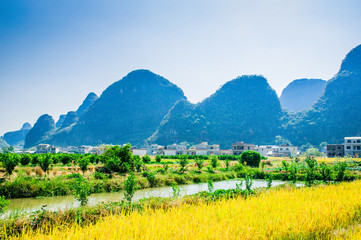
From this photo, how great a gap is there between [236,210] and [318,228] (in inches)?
58.7

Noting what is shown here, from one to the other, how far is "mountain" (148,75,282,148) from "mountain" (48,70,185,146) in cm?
2909

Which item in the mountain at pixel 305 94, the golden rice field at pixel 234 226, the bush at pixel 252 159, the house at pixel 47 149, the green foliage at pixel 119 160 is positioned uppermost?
the mountain at pixel 305 94

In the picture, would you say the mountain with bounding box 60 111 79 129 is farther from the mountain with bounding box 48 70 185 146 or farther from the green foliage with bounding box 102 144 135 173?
the green foliage with bounding box 102 144 135 173

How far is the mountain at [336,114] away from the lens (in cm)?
8894

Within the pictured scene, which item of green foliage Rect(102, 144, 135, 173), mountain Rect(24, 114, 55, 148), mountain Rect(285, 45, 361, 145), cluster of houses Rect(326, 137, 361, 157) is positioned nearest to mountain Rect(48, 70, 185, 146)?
mountain Rect(24, 114, 55, 148)

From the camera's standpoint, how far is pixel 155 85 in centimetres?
17688

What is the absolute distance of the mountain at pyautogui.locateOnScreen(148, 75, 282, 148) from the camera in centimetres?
11344

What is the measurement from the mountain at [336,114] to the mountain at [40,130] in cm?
16782

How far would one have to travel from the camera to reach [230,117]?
12369 cm

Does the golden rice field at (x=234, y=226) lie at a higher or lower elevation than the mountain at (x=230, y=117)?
lower

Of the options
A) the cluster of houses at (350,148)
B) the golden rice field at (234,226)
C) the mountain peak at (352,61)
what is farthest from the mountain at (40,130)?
the mountain peak at (352,61)

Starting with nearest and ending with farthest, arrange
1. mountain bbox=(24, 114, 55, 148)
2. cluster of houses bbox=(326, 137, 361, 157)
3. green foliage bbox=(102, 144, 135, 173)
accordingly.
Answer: green foliage bbox=(102, 144, 135, 173) < cluster of houses bbox=(326, 137, 361, 157) < mountain bbox=(24, 114, 55, 148)

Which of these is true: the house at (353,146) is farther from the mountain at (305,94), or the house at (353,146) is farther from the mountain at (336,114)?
the mountain at (305,94)

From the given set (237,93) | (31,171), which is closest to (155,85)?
(237,93)
